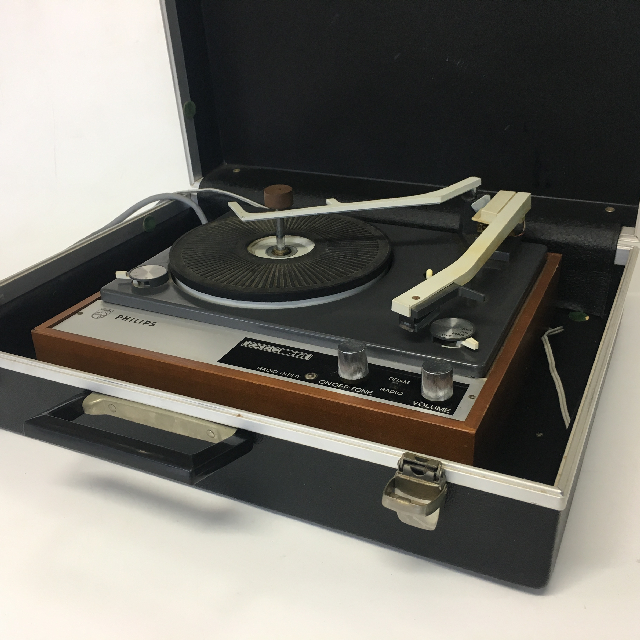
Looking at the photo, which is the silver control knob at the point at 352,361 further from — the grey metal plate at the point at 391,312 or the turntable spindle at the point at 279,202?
the turntable spindle at the point at 279,202

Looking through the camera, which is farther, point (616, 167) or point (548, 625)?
point (616, 167)

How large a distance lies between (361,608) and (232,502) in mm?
257

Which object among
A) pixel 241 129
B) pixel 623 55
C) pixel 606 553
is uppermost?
pixel 623 55

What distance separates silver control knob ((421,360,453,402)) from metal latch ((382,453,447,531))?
8cm

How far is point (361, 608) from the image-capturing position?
83 cm

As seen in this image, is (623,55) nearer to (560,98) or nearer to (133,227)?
(560,98)

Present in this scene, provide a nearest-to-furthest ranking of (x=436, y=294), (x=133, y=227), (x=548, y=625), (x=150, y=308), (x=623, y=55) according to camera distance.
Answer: (x=548, y=625) < (x=436, y=294) < (x=150, y=308) < (x=623, y=55) < (x=133, y=227)

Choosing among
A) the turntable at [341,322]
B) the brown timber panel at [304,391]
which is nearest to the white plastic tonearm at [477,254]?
the turntable at [341,322]

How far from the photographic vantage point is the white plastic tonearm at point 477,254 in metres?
0.88

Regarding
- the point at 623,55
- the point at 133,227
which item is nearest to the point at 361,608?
the point at 133,227

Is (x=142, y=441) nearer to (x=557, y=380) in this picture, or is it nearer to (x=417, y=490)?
(x=417, y=490)

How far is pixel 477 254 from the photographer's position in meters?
0.99

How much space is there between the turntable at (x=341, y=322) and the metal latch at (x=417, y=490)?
0.14 feet

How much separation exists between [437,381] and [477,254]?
26cm
